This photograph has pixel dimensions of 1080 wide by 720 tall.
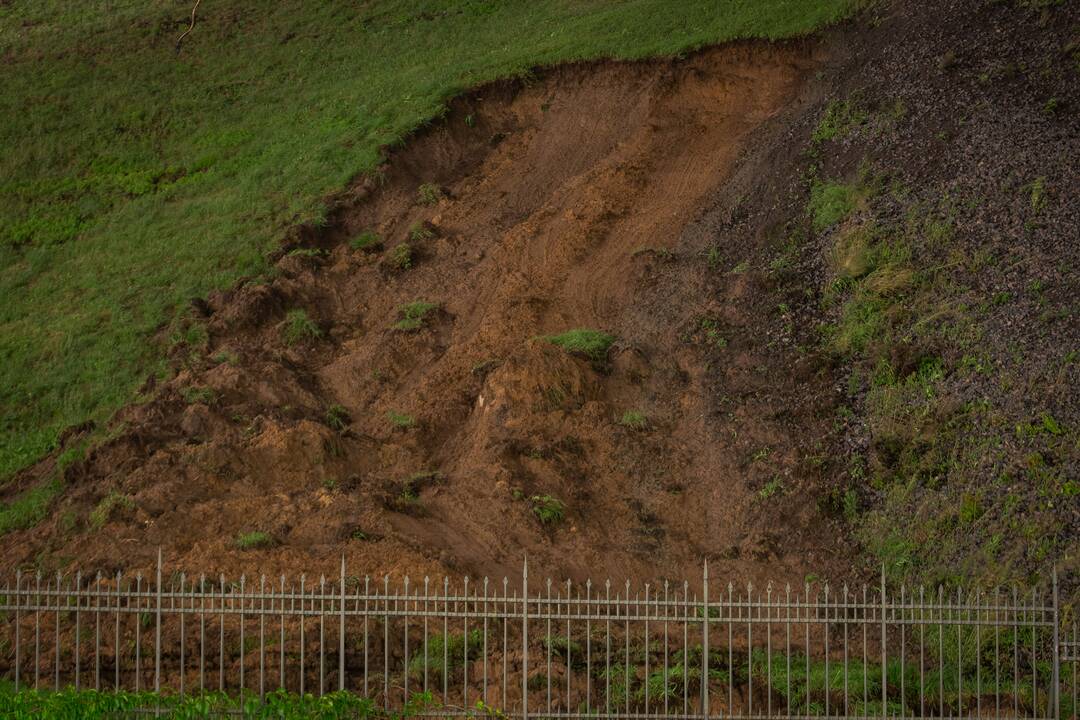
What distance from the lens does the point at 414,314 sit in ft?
65.1

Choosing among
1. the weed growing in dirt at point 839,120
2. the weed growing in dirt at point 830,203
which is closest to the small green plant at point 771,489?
the weed growing in dirt at point 830,203

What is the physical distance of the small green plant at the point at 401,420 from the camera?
17453 mm

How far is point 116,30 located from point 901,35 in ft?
68.7

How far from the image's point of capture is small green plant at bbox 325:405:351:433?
690 inches

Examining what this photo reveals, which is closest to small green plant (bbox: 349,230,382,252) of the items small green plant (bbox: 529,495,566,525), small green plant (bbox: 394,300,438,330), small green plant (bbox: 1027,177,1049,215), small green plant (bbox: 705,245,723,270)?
small green plant (bbox: 394,300,438,330)

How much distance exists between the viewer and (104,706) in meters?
9.11

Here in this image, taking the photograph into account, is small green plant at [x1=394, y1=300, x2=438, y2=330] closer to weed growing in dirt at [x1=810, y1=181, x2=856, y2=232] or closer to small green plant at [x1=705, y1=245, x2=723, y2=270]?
small green plant at [x1=705, y1=245, x2=723, y2=270]

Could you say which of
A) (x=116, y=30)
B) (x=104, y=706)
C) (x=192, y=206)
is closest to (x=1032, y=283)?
(x=104, y=706)

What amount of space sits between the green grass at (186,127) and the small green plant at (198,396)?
1.57 metres

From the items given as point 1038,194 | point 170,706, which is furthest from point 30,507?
point 1038,194

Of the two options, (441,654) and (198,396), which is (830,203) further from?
(441,654)

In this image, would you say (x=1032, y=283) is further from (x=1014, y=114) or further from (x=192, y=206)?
(x=192, y=206)

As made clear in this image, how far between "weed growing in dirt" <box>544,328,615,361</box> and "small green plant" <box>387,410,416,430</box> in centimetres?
247

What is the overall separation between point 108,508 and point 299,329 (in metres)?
5.09
